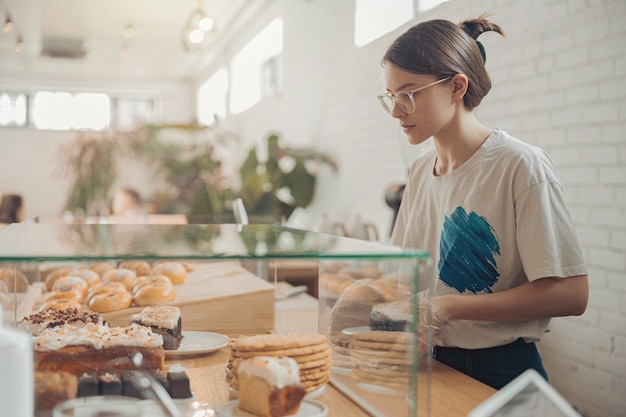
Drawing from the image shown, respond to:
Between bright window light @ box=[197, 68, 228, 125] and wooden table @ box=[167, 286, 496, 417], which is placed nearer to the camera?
wooden table @ box=[167, 286, 496, 417]

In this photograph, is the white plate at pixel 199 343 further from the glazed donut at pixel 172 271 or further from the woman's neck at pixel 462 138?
the woman's neck at pixel 462 138

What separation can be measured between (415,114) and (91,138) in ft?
23.9

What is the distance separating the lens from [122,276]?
1380 millimetres

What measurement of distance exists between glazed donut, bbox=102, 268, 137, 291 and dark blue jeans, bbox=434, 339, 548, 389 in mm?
717

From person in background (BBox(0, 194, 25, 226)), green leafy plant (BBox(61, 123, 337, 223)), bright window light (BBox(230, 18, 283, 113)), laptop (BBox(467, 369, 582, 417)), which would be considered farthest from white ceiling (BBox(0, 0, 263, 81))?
laptop (BBox(467, 369, 582, 417))

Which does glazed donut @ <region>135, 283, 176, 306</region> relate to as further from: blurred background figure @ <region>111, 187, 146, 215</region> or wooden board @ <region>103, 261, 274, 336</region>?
blurred background figure @ <region>111, 187, 146, 215</region>

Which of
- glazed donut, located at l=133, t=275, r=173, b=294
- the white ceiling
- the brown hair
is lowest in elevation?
glazed donut, located at l=133, t=275, r=173, b=294

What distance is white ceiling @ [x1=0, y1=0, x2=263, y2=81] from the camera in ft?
31.3

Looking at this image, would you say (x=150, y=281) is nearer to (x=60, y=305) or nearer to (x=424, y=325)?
(x=60, y=305)

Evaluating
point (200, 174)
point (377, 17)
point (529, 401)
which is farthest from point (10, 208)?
point (529, 401)

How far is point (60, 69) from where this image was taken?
45.9 feet

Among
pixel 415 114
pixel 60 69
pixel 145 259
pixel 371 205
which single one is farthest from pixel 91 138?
pixel 145 259

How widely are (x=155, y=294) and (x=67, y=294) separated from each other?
0.63ft

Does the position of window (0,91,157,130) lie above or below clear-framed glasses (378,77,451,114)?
above
